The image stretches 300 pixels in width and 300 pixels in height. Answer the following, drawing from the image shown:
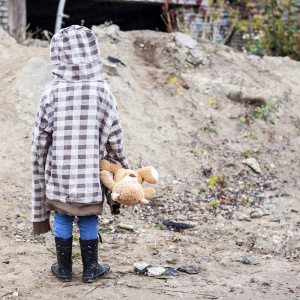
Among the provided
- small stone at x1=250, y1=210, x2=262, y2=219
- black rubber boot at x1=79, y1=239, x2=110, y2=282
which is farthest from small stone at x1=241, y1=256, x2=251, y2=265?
black rubber boot at x1=79, y1=239, x2=110, y2=282

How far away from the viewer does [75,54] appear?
2891 mm

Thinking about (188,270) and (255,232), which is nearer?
(188,270)

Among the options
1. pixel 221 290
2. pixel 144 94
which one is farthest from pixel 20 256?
pixel 144 94

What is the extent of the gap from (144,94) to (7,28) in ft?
12.7

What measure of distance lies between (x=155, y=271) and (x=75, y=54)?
1.76 metres

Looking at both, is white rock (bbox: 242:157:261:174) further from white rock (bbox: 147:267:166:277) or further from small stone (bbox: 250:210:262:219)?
white rock (bbox: 147:267:166:277)

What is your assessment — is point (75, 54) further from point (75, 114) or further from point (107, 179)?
point (107, 179)

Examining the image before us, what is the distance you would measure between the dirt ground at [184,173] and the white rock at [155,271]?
0.07m

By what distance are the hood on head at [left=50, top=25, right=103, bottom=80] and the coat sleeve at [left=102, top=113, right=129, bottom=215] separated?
37 cm

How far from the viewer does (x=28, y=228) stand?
14.0 ft

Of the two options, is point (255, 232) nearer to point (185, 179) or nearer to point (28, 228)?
point (185, 179)

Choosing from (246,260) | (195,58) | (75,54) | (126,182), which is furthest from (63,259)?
(195,58)

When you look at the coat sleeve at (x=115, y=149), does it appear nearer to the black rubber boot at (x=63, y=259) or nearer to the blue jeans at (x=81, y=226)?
the blue jeans at (x=81, y=226)

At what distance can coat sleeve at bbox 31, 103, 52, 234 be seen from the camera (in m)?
3.00
